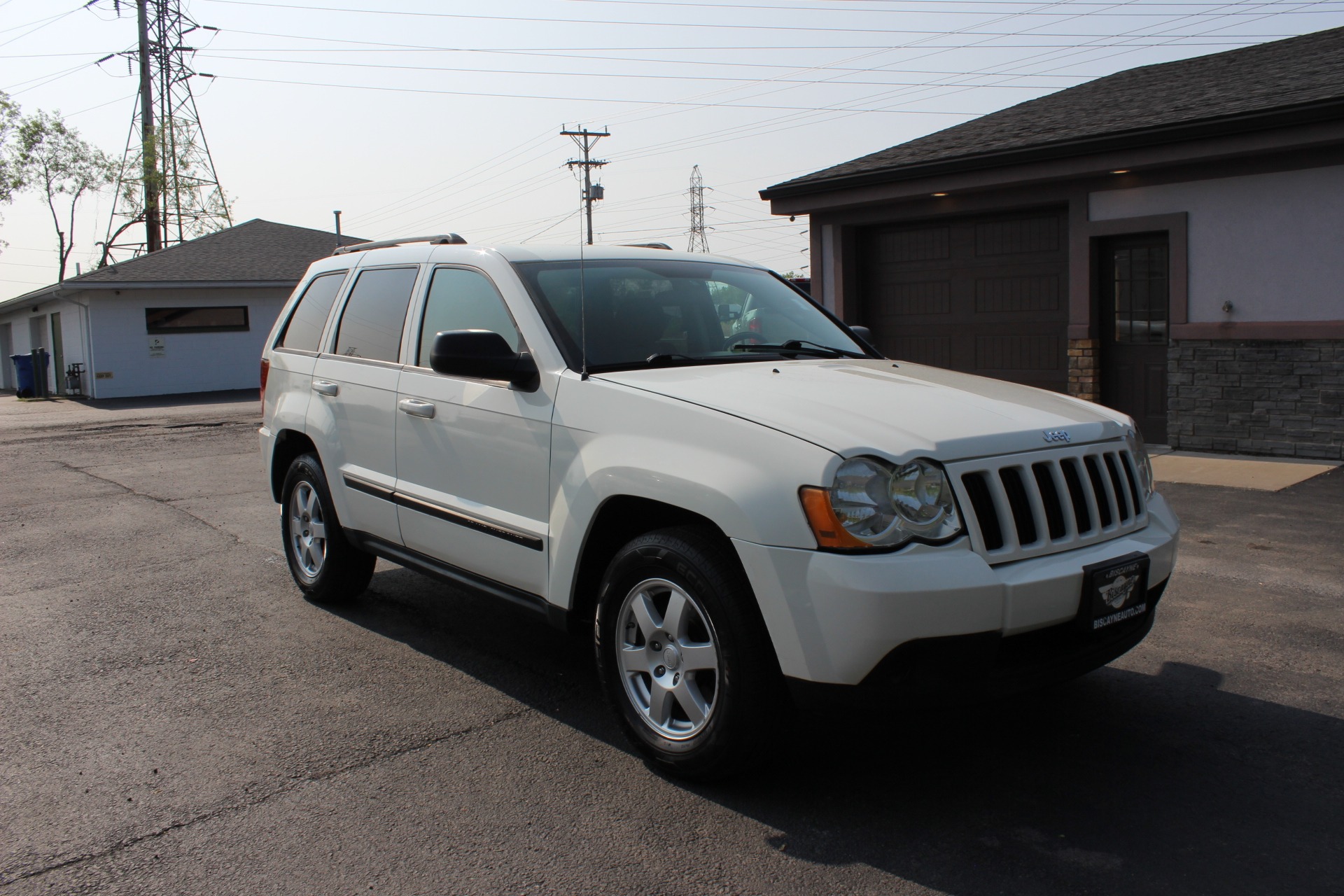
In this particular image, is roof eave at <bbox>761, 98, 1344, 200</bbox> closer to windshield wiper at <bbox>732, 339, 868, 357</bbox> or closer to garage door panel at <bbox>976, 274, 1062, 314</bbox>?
garage door panel at <bbox>976, 274, 1062, 314</bbox>

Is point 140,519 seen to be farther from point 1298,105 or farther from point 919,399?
point 1298,105

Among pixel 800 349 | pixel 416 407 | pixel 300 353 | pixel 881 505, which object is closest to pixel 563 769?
pixel 881 505

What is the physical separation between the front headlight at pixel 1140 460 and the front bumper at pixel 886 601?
2.78 ft

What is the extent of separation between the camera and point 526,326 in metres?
4.22

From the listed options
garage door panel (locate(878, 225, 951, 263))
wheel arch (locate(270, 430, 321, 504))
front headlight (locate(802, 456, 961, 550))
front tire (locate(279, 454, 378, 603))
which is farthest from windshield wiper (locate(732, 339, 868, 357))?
garage door panel (locate(878, 225, 951, 263))

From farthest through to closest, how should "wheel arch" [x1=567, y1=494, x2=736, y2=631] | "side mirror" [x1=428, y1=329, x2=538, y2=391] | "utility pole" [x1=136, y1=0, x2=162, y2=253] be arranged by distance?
"utility pole" [x1=136, y1=0, x2=162, y2=253], "side mirror" [x1=428, y1=329, x2=538, y2=391], "wheel arch" [x1=567, y1=494, x2=736, y2=631]

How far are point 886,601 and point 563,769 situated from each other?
1.38 m

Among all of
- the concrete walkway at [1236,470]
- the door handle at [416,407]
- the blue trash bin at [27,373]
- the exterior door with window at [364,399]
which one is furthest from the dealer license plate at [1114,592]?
the blue trash bin at [27,373]

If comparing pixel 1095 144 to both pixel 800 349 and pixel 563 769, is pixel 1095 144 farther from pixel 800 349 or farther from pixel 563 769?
pixel 563 769

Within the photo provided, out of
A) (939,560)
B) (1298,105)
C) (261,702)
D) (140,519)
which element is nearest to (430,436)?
(261,702)

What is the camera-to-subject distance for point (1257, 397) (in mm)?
10695

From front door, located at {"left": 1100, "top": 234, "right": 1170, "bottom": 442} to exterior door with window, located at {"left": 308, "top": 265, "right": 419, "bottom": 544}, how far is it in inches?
355

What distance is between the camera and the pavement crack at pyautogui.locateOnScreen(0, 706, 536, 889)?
120 inches

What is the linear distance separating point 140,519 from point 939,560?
24.7ft
